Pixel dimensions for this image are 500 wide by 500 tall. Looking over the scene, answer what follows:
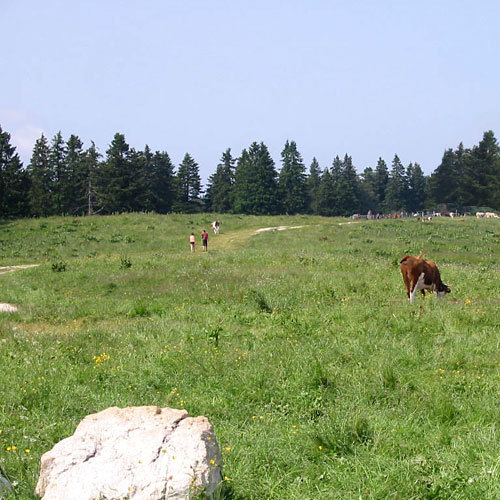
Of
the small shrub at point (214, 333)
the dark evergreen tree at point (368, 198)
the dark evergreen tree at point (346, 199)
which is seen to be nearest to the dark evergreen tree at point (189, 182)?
the dark evergreen tree at point (346, 199)

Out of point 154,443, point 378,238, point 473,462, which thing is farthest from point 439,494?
point 378,238

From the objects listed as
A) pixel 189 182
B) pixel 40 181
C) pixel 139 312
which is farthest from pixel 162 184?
pixel 139 312

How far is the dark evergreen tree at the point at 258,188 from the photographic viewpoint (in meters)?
100

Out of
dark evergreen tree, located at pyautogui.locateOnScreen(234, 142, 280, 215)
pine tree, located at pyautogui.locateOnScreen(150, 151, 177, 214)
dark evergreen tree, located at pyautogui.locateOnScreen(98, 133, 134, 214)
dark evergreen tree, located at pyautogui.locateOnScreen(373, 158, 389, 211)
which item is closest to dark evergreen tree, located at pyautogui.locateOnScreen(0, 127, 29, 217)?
dark evergreen tree, located at pyautogui.locateOnScreen(98, 133, 134, 214)

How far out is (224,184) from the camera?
111 m

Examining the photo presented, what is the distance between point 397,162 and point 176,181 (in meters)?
60.5

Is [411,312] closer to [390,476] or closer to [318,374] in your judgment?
[318,374]

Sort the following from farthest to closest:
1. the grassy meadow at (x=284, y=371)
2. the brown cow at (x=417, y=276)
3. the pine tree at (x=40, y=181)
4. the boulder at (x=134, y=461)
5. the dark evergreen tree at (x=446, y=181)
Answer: the dark evergreen tree at (x=446, y=181), the pine tree at (x=40, y=181), the brown cow at (x=417, y=276), the grassy meadow at (x=284, y=371), the boulder at (x=134, y=461)

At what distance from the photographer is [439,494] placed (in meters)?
5.44

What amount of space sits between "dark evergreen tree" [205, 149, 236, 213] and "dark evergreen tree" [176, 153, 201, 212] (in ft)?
11.3

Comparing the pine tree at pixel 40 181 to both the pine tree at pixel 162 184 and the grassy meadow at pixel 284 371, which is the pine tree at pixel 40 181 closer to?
the pine tree at pixel 162 184

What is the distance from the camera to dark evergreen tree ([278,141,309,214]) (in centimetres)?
10931

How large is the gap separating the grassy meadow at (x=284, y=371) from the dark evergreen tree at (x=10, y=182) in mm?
57999

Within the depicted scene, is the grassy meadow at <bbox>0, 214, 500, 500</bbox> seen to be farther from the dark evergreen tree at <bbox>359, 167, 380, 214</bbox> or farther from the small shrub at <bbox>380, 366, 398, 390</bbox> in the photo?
the dark evergreen tree at <bbox>359, 167, 380, 214</bbox>
